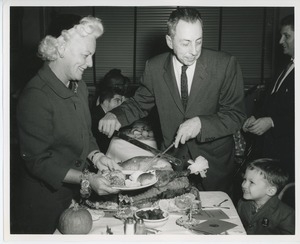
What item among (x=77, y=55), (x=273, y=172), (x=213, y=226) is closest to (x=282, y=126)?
(x=273, y=172)

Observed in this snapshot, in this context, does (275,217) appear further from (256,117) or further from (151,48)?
(151,48)

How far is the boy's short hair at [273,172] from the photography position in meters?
1.45

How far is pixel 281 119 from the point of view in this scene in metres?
1.68

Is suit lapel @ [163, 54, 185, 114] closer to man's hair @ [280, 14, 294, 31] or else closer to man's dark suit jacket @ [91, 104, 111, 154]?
man's hair @ [280, 14, 294, 31]

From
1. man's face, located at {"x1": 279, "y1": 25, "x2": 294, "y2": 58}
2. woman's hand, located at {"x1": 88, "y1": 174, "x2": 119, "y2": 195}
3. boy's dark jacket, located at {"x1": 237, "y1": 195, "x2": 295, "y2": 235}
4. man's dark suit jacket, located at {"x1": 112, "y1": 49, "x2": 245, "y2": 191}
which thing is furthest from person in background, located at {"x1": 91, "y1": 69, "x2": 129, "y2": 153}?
man's face, located at {"x1": 279, "y1": 25, "x2": 294, "y2": 58}

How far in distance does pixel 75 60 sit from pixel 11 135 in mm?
371

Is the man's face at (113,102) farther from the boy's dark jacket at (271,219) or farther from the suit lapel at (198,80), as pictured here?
the boy's dark jacket at (271,219)

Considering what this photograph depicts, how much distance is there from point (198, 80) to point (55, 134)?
661mm

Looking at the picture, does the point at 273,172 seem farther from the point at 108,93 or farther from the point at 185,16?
the point at 108,93

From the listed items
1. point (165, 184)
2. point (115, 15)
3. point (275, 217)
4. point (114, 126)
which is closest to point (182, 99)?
point (114, 126)

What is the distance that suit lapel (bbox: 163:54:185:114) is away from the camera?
1581 millimetres

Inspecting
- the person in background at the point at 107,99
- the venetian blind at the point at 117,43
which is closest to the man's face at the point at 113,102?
the person in background at the point at 107,99

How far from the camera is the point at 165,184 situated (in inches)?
51.9

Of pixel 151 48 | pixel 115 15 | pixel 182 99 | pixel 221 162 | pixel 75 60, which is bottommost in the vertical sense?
pixel 221 162
